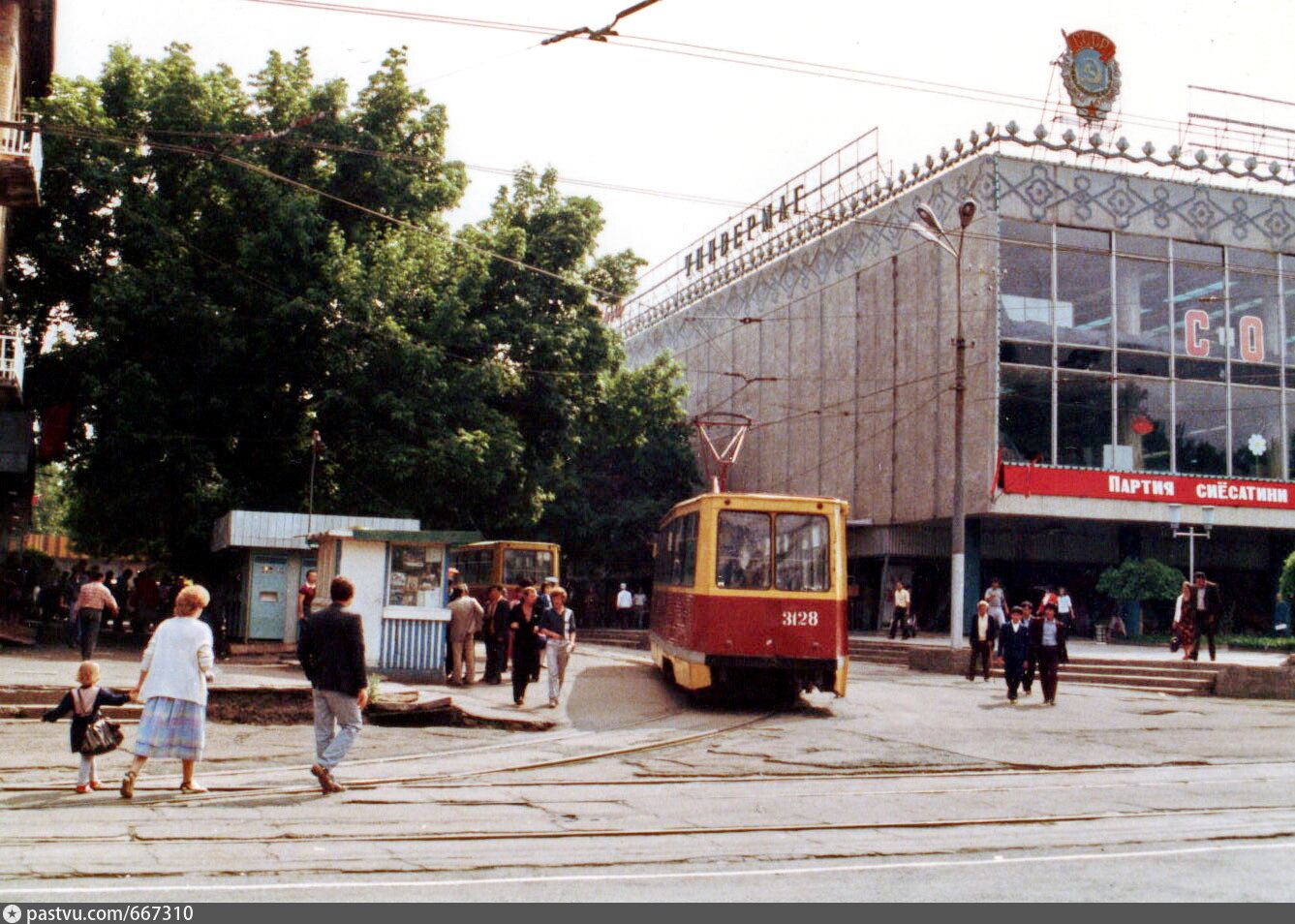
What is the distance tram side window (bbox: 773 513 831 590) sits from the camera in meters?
17.6

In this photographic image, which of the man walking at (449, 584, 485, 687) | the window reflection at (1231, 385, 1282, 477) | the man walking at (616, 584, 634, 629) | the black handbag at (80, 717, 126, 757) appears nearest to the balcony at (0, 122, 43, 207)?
the man walking at (449, 584, 485, 687)

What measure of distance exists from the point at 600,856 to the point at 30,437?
27289mm

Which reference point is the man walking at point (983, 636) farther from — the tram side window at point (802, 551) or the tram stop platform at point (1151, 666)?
the tram side window at point (802, 551)

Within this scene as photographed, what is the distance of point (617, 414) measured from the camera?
127ft

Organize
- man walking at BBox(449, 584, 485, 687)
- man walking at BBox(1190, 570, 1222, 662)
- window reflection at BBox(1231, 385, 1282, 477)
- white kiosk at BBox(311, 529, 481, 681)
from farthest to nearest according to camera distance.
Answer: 1. window reflection at BBox(1231, 385, 1282, 477)
2. man walking at BBox(1190, 570, 1222, 662)
3. white kiosk at BBox(311, 529, 481, 681)
4. man walking at BBox(449, 584, 485, 687)

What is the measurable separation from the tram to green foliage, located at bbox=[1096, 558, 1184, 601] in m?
14.9

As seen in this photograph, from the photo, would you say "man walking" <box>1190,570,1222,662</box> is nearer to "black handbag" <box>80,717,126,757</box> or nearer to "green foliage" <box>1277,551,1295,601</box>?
"green foliage" <box>1277,551,1295,601</box>

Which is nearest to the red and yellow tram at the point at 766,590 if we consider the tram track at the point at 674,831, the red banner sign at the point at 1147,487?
the tram track at the point at 674,831

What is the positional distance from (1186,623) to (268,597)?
18801 mm

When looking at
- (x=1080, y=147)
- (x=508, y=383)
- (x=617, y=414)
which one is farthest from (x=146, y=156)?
(x=1080, y=147)

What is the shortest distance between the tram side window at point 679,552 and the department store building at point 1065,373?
1418 cm

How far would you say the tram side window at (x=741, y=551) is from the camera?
17547 millimetres

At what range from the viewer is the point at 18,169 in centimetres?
2108

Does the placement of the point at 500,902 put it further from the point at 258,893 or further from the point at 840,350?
the point at 840,350
